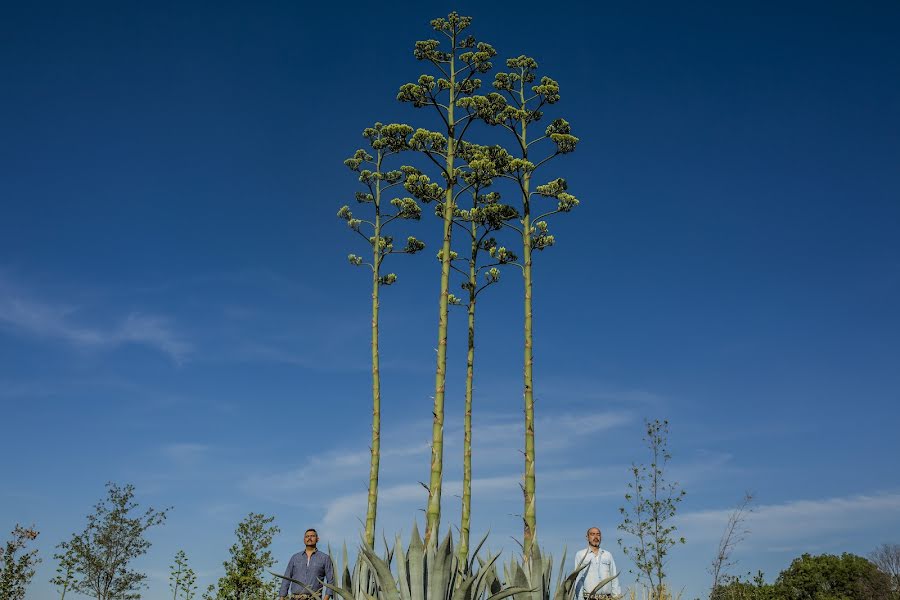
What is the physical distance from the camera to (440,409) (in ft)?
46.6

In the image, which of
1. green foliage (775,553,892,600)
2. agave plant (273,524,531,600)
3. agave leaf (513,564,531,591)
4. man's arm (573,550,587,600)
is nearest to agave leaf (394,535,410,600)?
Result: agave plant (273,524,531,600)

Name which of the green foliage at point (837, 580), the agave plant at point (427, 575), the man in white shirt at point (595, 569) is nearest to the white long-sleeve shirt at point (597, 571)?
the man in white shirt at point (595, 569)

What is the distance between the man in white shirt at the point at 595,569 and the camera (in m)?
11.2

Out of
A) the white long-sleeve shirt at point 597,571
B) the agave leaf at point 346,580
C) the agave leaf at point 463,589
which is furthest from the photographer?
the white long-sleeve shirt at point 597,571

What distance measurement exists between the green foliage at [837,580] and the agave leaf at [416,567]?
49400mm

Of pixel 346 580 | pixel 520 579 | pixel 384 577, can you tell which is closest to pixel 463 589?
pixel 384 577

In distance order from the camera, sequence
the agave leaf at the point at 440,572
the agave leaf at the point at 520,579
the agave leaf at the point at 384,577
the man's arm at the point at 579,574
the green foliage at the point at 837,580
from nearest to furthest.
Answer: the agave leaf at the point at 384,577 → the agave leaf at the point at 440,572 → the agave leaf at the point at 520,579 → the man's arm at the point at 579,574 → the green foliage at the point at 837,580

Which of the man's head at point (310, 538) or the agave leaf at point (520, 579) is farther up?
the man's head at point (310, 538)

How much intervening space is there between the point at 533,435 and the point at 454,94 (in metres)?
7.88

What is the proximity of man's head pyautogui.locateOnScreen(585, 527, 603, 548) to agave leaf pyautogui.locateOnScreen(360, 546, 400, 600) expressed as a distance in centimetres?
421

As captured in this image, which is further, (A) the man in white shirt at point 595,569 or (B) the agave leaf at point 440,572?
(A) the man in white shirt at point 595,569

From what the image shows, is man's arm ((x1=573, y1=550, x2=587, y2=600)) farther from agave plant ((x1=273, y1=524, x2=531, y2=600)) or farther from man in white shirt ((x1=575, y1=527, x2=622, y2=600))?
agave plant ((x1=273, y1=524, x2=531, y2=600))

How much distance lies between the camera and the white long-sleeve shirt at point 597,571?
1120 centimetres

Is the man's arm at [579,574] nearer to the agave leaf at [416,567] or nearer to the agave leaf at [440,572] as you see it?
the agave leaf at [440,572]
